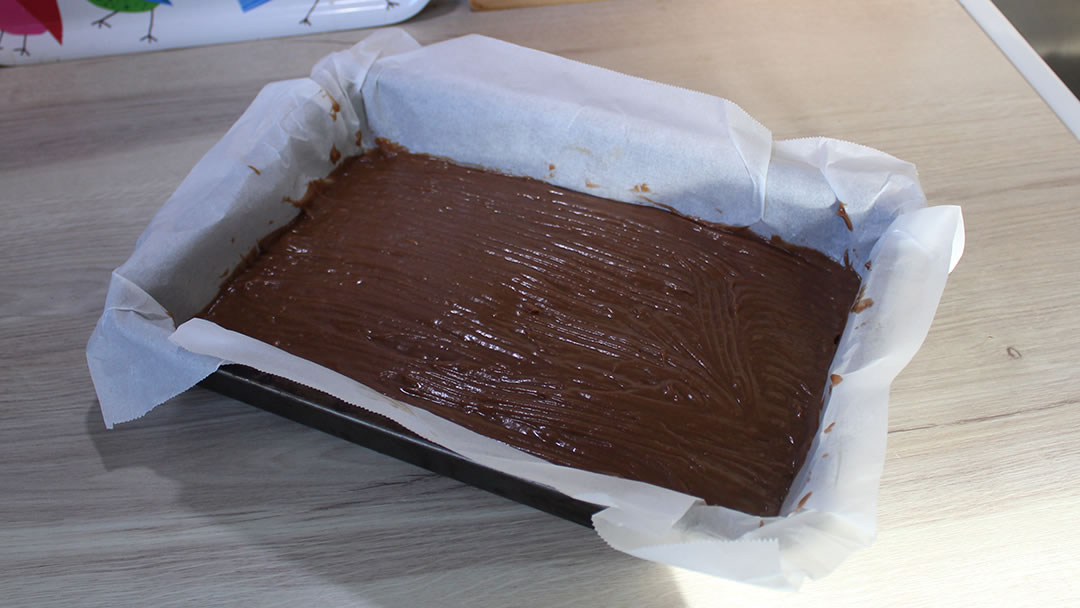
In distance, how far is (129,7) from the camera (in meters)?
1.39

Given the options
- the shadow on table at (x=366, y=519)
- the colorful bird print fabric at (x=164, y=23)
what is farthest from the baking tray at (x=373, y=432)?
the colorful bird print fabric at (x=164, y=23)

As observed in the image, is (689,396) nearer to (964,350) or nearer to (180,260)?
(964,350)

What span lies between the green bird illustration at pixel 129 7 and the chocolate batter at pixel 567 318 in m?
0.64

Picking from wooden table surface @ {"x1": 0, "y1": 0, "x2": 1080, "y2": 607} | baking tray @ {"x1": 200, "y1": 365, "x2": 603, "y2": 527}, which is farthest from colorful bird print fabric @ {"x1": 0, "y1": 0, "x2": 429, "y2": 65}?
baking tray @ {"x1": 200, "y1": 365, "x2": 603, "y2": 527}

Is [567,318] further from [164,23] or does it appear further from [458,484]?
[164,23]

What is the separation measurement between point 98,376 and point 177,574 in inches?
8.8

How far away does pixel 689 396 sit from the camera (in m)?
0.80

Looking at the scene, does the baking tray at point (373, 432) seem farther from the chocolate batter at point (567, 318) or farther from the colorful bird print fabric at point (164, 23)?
the colorful bird print fabric at point (164, 23)

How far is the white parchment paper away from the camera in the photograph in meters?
0.61

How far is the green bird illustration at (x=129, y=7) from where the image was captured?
1383 mm

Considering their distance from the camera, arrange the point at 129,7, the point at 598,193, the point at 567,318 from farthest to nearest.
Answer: the point at 129,7 → the point at 598,193 → the point at 567,318

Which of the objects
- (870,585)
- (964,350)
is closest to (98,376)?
(870,585)

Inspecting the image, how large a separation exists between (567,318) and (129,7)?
111cm

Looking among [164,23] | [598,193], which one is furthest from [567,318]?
[164,23]
